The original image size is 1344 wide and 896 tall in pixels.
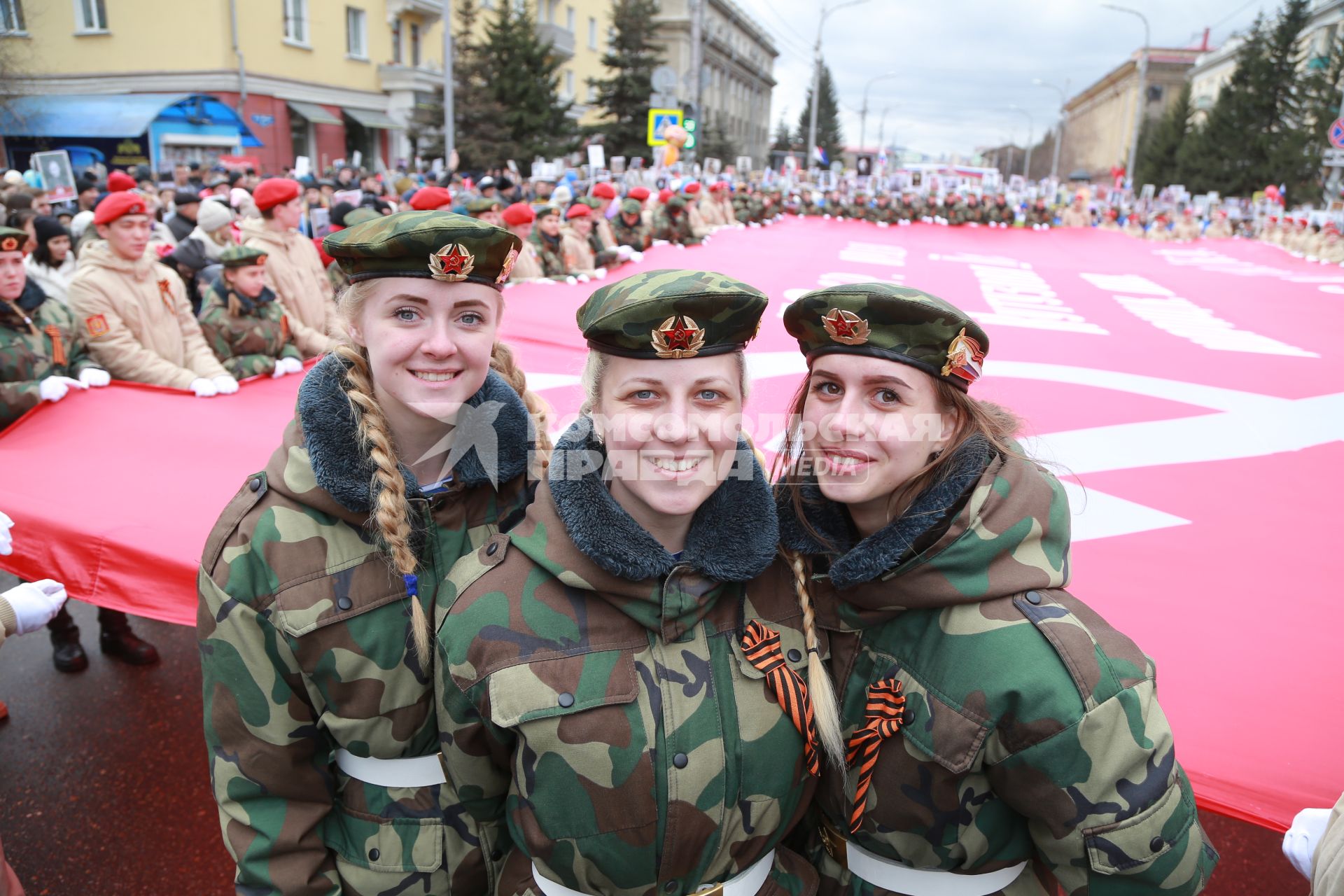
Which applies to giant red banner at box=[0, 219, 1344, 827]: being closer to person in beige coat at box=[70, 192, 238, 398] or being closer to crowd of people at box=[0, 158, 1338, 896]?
crowd of people at box=[0, 158, 1338, 896]

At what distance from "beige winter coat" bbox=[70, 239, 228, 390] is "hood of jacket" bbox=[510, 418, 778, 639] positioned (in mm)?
3810

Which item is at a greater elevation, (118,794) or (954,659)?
(954,659)

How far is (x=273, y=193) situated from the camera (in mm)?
6582

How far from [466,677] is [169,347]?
15.6 feet

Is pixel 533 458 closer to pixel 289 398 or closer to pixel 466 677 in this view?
pixel 466 677

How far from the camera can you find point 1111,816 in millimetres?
1410

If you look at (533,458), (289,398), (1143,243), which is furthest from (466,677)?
(1143,243)

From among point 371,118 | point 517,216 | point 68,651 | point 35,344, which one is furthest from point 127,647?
point 371,118

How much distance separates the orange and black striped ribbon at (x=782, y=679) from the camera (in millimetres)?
1594

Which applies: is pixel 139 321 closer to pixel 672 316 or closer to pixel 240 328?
pixel 240 328

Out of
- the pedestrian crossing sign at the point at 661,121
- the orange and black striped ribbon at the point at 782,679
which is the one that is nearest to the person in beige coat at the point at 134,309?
the orange and black striped ribbon at the point at 782,679

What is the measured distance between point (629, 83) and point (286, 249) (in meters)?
35.6

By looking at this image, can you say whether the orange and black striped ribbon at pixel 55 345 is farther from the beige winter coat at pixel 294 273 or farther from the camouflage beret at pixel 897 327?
the camouflage beret at pixel 897 327

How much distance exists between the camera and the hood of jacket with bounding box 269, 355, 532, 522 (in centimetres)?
170
